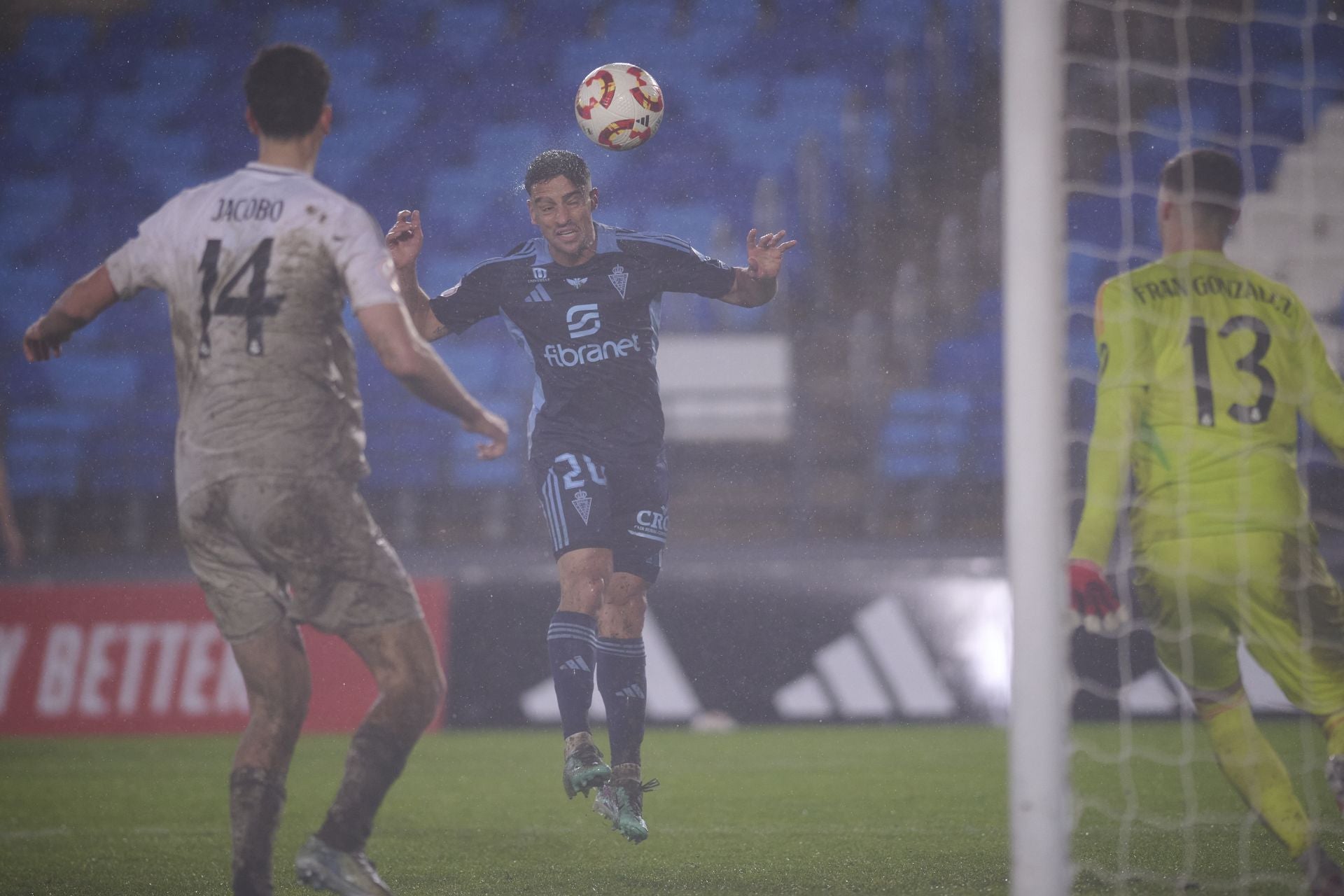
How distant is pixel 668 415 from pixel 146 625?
148 inches

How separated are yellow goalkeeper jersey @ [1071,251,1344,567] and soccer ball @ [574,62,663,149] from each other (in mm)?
2005

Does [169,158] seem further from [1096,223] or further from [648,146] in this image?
[1096,223]

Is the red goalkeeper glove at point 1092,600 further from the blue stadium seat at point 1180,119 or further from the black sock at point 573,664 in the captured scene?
the blue stadium seat at point 1180,119

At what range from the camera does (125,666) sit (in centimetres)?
848

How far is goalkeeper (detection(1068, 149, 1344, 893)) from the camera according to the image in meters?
3.56

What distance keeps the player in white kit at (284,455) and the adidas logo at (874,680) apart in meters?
5.36

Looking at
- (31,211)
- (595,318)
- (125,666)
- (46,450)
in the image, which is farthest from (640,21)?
(595,318)

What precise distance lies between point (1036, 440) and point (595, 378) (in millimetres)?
2250

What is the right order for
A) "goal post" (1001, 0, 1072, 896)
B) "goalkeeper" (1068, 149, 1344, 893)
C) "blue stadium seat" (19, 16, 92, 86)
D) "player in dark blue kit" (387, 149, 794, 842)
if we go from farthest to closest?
"blue stadium seat" (19, 16, 92, 86) < "player in dark blue kit" (387, 149, 794, 842) < "goalkeeper" (1068, 149, 1344, 893) < "goal post" (1001, 0, 1072, 896)

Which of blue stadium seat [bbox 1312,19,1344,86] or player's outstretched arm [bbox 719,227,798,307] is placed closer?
player's outstretched arm [bbox 719,227,798,307]

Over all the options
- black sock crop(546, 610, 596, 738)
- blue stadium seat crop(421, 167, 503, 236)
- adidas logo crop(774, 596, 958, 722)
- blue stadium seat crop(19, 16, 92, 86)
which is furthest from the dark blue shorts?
blue stadium seat crop(19, 16, 92, 86)

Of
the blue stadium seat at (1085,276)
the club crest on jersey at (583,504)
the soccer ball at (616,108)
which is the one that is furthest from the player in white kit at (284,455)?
the blue stadium seat at (1085,276)

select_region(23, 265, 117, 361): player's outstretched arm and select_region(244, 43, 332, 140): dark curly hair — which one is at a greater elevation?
select_region(244, 43, 332, 140): dark curly hair

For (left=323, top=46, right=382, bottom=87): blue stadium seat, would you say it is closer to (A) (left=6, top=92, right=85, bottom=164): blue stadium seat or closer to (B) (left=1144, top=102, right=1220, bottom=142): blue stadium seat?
(A) (left=6, top=92, right=85, bottom=164): blue stadium seat
